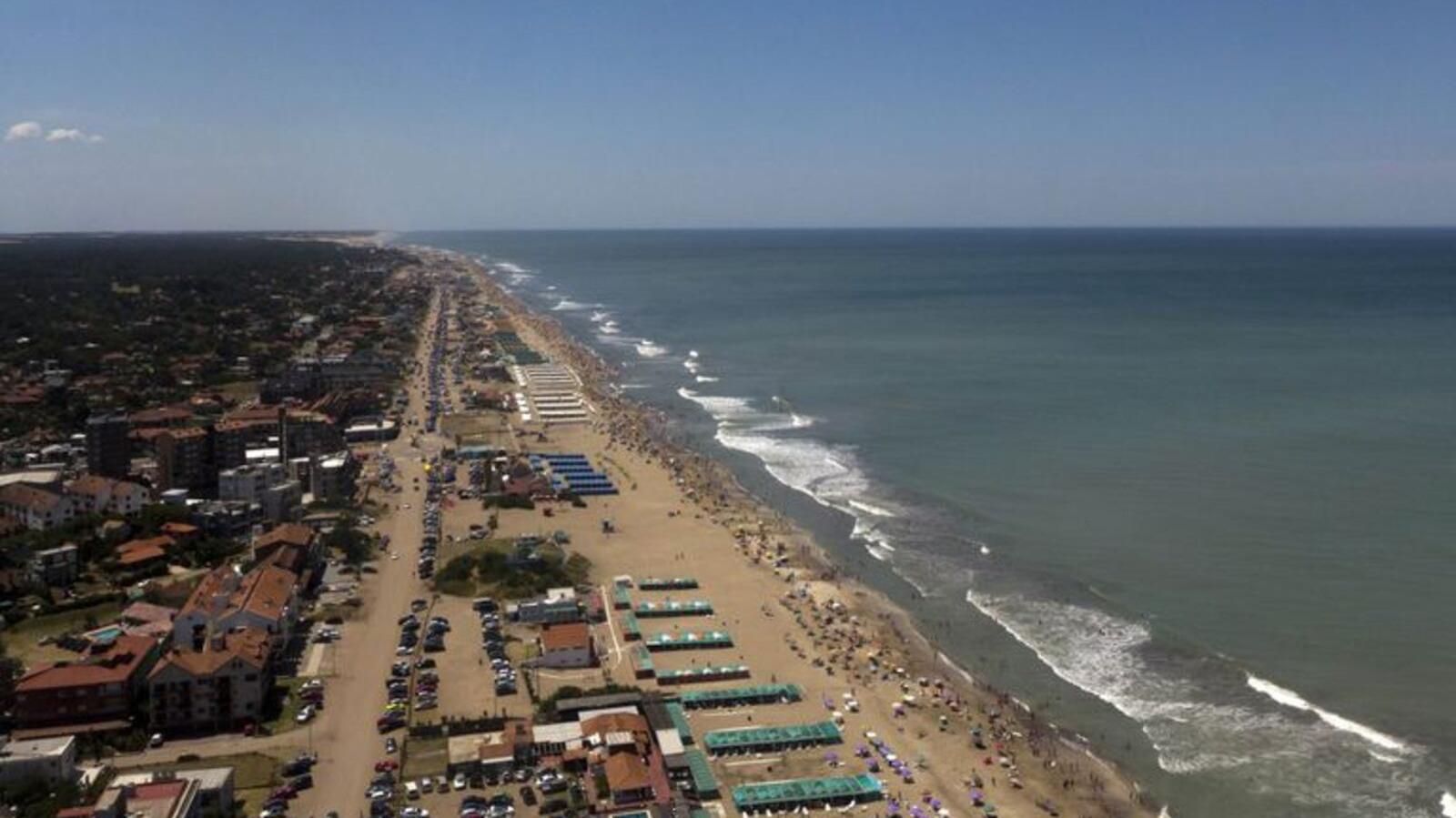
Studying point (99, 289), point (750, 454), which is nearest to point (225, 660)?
point (750, 454)

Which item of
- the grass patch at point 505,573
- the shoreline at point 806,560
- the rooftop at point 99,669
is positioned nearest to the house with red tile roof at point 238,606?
the rooftop at point 99,669

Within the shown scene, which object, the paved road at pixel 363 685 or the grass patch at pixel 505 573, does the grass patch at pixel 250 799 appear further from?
the grass patch at pixel 505 573

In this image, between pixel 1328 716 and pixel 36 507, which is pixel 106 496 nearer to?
pixel 36 507

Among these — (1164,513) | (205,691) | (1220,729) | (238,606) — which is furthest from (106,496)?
(1164,513)

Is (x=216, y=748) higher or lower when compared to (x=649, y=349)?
lower

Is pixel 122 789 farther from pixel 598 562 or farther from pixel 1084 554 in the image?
pixel 1084 554
